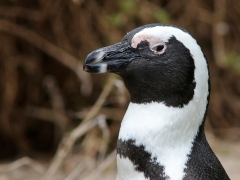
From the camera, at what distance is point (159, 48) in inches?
50.9

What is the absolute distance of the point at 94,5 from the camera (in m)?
2.54

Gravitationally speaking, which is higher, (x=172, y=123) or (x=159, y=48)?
(x=159, y=48)

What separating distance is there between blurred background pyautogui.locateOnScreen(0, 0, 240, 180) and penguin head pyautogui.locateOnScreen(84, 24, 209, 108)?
3.32ft

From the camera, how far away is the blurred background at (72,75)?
250cm

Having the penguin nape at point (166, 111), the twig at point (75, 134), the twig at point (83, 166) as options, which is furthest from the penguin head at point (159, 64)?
the twig at point (83, 166)

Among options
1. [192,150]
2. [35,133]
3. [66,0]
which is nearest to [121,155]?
[192,150]

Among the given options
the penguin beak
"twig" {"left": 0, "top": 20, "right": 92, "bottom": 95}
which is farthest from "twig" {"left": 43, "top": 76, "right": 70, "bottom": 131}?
the penguin beak

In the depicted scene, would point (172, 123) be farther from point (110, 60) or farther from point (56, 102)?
point (56, 102)

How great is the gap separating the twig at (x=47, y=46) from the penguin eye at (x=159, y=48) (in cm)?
123

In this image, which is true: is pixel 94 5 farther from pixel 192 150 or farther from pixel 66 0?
pixel 192 150

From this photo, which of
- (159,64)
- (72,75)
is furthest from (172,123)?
(72,75)

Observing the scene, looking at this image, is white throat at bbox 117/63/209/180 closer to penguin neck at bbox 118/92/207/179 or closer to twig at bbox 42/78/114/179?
penguin neck at bbox 118/92/207/179

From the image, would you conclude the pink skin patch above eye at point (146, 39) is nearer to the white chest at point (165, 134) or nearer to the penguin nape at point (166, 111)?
the penguin nape at point (166, 111)

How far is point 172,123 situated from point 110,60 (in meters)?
0.21
